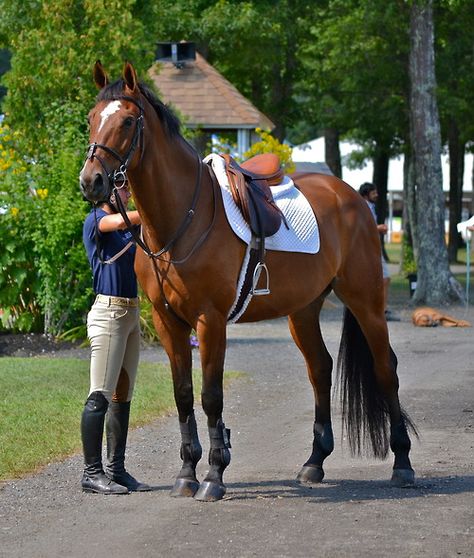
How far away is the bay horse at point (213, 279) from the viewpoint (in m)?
6.76

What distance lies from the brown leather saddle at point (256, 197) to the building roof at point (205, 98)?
1953 centimetres

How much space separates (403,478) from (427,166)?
16.1 metres

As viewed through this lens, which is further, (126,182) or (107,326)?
(107,326)

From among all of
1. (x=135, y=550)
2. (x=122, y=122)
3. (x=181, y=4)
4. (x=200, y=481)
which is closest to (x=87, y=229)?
(x=122, y=122)

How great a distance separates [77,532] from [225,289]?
1.66m

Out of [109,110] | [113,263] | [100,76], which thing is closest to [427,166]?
[113,263]

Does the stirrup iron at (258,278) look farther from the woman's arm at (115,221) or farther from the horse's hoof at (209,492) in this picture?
the horse's hoof at (209,492)

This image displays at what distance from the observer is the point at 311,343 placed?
8.31 meters

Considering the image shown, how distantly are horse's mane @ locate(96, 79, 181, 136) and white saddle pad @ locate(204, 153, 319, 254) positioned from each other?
0.45 metres

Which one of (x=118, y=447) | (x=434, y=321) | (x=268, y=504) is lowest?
(x=434, y=321)

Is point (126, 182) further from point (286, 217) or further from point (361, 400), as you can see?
point (361, 400)

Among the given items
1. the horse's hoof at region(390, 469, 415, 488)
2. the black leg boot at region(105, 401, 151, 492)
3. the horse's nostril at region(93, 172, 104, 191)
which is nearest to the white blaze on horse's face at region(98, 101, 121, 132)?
the horse's nostril at region(93, 172, 104, 191)

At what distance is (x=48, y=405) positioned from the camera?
1047 centimetres

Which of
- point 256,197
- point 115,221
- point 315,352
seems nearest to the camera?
point 115,221
